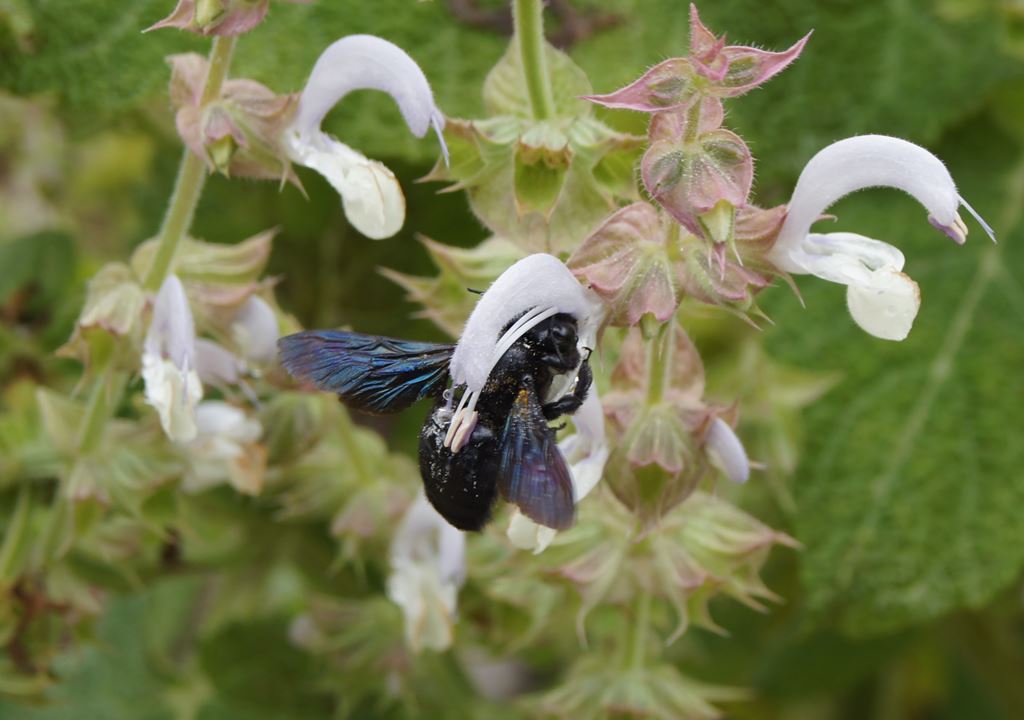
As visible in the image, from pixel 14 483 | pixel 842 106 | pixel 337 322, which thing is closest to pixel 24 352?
pixel 14 483

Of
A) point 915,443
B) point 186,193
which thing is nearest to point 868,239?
point 186,193

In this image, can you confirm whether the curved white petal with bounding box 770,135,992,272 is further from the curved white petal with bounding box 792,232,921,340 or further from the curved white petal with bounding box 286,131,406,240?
the curved white petal with bounding box 286,131,406,240

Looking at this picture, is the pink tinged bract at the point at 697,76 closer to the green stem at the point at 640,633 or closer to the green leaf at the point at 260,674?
the green stem at the point at 640,633

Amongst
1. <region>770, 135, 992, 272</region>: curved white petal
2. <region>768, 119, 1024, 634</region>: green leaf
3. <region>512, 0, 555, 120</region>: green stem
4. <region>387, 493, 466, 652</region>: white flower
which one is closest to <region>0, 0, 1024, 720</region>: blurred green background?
<region>768, 119, 1024, 634</region>: green leaf

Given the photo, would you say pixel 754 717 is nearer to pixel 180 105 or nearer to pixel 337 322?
pixel 337 322

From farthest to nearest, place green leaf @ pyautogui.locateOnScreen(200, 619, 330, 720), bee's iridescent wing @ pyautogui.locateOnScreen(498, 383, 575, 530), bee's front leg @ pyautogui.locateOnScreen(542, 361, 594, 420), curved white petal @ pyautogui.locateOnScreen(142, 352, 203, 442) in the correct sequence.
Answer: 1. green leaf @ pyautogui.locateOnScreen(200, 619, 330, 720)
2. curved white petal @ pyautogui.locateOnScreen(142, 352, 203, 442)
3. bee's front leg @ pyautogui.locateOnScreen(542, 361, 594, 420)
4. bee's iridescent wing @ pyautogui.locateOnScreen(498, 383, 575, 530)

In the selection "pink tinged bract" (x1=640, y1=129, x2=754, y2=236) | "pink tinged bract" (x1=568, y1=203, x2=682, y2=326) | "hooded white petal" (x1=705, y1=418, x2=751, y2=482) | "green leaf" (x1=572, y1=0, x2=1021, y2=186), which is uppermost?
"green leaf" (x1=572, y1=0, x2=1021, y2=186)

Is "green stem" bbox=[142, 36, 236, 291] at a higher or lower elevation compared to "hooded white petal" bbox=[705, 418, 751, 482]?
higher
